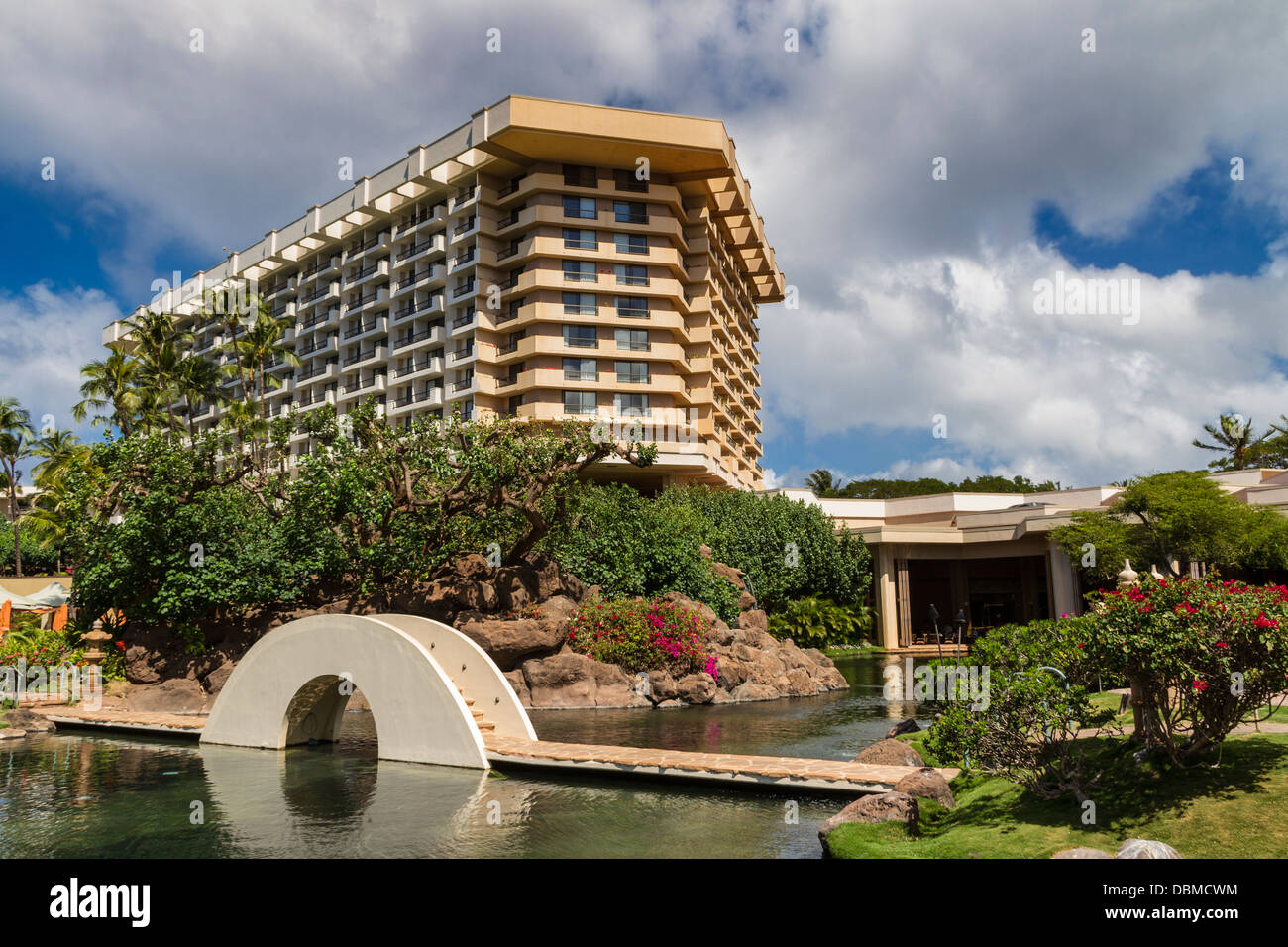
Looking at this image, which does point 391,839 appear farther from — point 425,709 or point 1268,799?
point 1268,799

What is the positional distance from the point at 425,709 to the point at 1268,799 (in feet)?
36.5

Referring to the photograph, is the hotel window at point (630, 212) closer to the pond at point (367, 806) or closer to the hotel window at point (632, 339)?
the hotel window at point (632, 339)

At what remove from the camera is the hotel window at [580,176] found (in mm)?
48750

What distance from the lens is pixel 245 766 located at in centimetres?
1483

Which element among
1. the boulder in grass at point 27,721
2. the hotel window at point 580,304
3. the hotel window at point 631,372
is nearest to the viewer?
the boulder in grass at point 27,721

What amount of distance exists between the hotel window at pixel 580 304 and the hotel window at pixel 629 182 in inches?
249

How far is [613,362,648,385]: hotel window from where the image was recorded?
4834cm

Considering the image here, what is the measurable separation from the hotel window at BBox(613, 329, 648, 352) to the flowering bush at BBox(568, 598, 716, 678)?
83.8ft

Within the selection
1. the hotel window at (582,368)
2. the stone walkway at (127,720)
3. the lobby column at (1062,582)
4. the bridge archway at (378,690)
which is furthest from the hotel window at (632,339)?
the bridge archway at (378,690)

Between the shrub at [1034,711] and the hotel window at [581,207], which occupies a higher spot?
the hotel window at [581,207]

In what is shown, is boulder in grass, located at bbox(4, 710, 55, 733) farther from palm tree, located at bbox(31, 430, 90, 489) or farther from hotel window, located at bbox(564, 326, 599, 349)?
hotel window, located at bbox(564, 326, 599, 349)

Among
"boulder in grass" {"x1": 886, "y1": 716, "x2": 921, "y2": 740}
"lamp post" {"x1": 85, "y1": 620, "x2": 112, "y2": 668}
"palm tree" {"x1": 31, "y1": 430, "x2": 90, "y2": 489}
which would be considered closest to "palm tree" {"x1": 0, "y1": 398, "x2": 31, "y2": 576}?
"palm tree" {"x1": 31, "y1": 430, "x2": 90, "y2": 489}

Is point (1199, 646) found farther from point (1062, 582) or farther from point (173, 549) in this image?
point (1062, 582)
